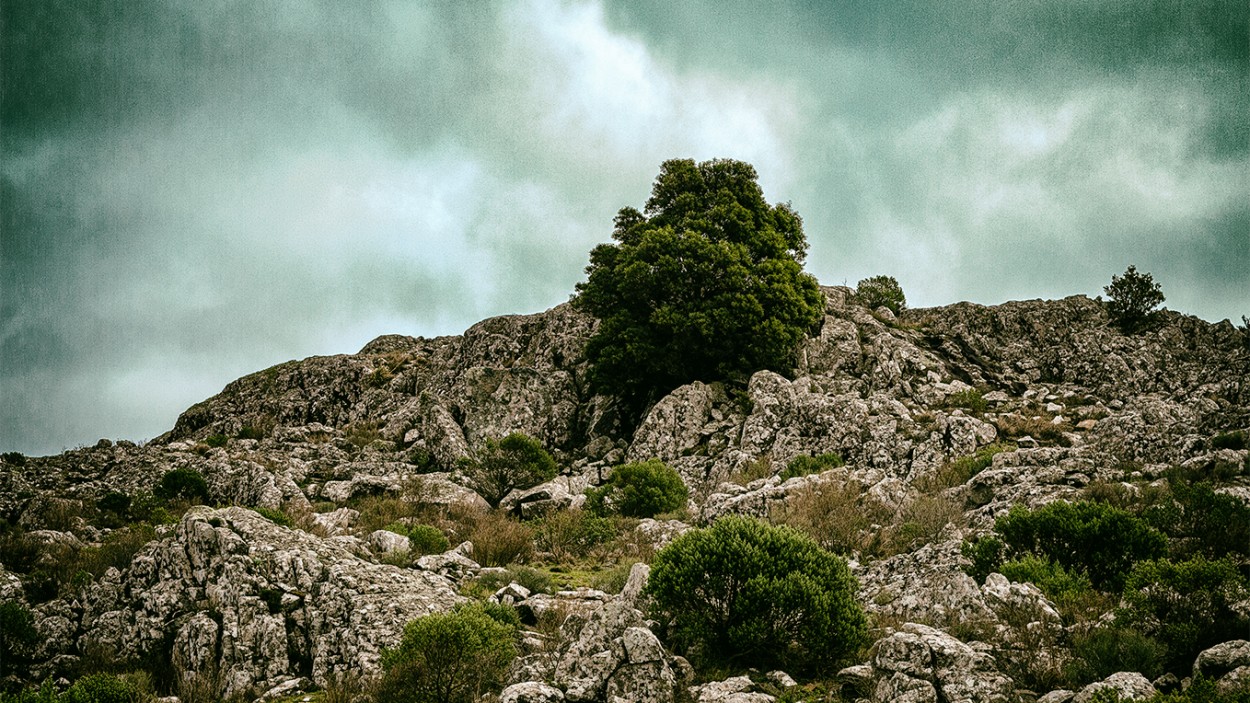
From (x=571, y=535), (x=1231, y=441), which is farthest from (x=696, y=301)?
(x=1231, y=441)

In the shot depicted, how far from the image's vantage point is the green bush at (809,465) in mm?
23703

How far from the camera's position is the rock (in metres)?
8.06

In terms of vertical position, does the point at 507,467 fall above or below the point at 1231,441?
above

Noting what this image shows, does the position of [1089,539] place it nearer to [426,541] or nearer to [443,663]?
[443,663]

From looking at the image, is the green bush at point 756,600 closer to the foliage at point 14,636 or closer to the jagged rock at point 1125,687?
the jagged rock at point 1125,687

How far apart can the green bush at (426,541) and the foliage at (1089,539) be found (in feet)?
44.5

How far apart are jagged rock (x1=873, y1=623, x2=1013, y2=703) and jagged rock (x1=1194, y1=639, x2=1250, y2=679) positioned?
1952 millimetres

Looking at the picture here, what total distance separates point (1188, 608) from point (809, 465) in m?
15.8

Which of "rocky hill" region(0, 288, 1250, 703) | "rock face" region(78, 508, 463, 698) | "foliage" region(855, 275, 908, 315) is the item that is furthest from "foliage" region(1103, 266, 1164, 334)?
"rock face" region(78, 508, 463, 698)

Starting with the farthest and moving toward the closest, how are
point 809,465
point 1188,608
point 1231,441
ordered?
point 809,465, point 1231,441, point 1188,608

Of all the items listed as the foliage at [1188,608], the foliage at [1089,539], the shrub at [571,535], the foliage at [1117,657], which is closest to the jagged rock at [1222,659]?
the foliage at [1117,657]

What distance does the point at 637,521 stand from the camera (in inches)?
861

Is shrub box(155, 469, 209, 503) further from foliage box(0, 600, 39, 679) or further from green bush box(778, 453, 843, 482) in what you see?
green bush box(778, 453, 843, 482)

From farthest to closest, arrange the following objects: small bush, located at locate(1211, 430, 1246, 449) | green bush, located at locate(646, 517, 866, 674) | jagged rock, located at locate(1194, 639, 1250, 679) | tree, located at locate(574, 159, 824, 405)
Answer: tree, located at locate(574, 159, 824, 405) → small bush, located at locate(1211, 430, 1246, 449) → green bush, located at locate(646, 517, 866, 674) → jagged rock, located at locate(1194, 639, 1250, 679)
